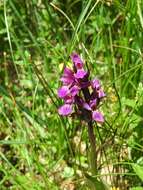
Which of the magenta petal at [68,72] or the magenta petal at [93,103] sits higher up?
Result: the magenta petal at [68,72]

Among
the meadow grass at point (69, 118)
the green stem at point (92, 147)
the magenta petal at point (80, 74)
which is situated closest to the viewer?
the magenta petal at point (80, 74)

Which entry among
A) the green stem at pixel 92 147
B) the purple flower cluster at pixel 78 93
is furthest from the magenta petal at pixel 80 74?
the green stem at pixel 92 147

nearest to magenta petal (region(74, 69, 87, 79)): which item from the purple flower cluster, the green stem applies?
the purple flower cluster

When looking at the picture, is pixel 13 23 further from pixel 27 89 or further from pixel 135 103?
pixel 135 103

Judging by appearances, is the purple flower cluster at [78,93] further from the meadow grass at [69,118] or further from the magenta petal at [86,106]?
the meadow grass at [69,118]

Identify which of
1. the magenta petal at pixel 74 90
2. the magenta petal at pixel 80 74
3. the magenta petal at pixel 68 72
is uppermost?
the magenta petal at pixel 68 72

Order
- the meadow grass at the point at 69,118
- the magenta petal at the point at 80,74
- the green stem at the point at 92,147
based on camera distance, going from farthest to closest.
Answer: the meadow grass at the point at 69,118 < the green stem at the point at 92,147 < the magenta petal at the point at 80,74

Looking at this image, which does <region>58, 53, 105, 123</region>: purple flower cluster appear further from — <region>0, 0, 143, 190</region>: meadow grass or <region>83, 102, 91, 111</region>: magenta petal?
<region>0, 0, 143, 190</region>: meadow grass
